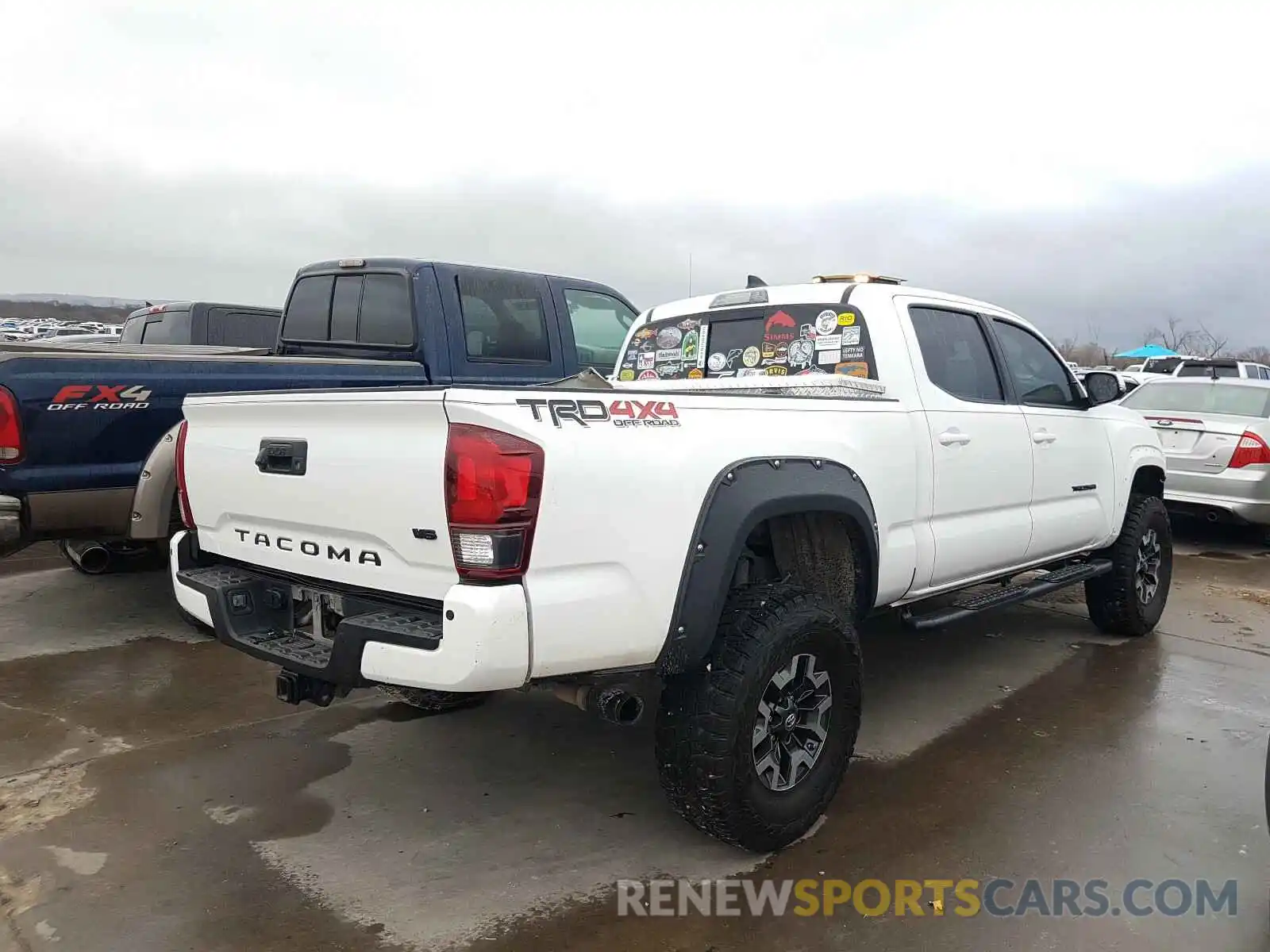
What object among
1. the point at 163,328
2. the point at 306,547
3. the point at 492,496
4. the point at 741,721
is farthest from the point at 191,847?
the point at 163,328

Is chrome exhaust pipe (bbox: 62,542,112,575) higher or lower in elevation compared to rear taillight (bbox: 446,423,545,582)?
lower

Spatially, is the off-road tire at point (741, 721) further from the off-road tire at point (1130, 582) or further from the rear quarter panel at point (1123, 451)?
the off-road tire at point (1130, 582)

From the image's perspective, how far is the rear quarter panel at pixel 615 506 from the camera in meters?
2.43

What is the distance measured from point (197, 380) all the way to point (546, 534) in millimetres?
3088

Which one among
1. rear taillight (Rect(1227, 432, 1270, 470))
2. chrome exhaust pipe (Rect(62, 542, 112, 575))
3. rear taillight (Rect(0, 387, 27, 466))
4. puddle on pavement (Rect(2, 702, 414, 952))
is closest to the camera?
puddle on pavement (Rect(2, 702, 414, 952))

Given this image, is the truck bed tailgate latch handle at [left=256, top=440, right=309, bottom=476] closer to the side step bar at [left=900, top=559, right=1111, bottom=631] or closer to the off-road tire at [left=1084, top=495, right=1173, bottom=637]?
the side step bar at [left=900, top=559, right=1111, bottom=631]

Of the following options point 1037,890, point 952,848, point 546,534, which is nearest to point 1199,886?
point 1037,890

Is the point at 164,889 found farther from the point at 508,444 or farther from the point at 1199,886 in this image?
the point at 1199,886

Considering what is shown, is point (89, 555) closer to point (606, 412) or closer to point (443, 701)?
point (443, 701)

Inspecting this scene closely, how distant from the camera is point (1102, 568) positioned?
17.1 feet

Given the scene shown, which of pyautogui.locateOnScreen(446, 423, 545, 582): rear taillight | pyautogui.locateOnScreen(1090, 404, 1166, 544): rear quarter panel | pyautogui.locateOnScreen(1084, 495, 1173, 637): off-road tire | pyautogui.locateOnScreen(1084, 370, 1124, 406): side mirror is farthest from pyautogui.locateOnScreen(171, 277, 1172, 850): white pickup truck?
pyautogui.locateOnScreen(1084, 495, 1173, 637): off-road tire

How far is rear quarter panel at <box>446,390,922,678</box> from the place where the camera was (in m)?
2.43

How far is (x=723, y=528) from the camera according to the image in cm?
281
